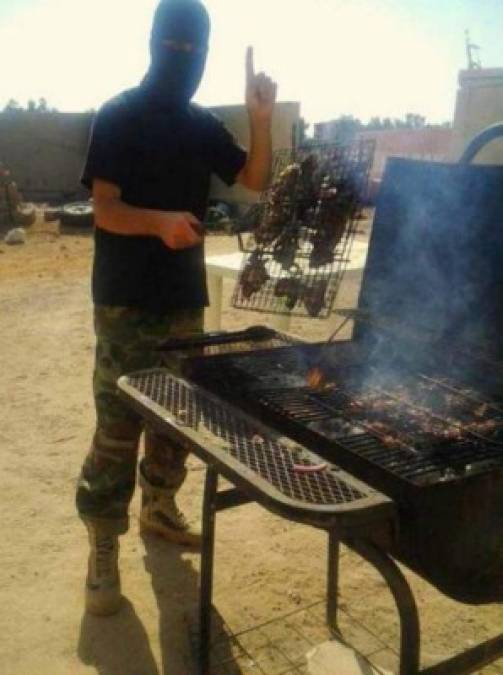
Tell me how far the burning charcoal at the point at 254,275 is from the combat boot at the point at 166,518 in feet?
3.65

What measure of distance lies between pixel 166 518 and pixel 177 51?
2178 millimetres

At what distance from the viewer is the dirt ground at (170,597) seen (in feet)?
8.89

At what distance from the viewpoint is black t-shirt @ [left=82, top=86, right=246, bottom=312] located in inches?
103

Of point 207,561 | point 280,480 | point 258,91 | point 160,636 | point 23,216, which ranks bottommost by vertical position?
point 160,636

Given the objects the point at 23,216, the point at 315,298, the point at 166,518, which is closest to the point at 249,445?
the point at 315,298

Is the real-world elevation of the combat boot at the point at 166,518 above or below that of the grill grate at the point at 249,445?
below

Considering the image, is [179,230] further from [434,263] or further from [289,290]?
[434,263]

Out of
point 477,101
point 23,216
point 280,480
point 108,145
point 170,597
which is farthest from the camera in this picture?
point 23,216

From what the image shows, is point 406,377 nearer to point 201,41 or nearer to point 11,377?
point 201,41

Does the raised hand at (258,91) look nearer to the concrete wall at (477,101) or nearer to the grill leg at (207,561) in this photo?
the grill leg at (207,561)

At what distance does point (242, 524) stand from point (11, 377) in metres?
2.92

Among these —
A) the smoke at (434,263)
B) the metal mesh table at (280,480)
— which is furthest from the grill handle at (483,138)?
the metal mesh table at (280,480)

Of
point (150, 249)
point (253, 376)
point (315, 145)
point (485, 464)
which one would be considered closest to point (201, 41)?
point (315, 145)

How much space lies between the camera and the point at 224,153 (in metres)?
2.99
